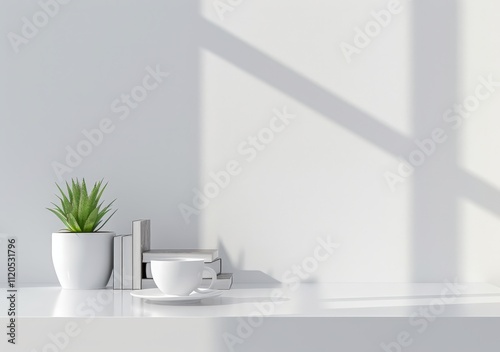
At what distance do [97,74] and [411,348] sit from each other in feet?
3.24

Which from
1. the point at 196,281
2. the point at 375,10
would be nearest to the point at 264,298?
the point at 196,281

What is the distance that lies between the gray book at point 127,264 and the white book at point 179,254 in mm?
34

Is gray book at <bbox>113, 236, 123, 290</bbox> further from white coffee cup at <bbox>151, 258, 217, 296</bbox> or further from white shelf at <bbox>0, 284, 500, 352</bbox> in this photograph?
white shelf at <bbox>0, 284, 500, 352</bbox>

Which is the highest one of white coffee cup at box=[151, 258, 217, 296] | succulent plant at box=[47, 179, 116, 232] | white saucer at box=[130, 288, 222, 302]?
succulent plant at box=[47, 179, 116, 232]

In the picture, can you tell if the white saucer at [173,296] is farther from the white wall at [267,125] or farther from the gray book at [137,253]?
the white wall at [267,125]

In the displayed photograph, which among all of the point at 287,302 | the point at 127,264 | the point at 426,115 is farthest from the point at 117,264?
the point at 426,115

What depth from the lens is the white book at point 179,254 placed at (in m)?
1.52

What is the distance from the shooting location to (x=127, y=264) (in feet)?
5.09

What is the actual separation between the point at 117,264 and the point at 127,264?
2 cm

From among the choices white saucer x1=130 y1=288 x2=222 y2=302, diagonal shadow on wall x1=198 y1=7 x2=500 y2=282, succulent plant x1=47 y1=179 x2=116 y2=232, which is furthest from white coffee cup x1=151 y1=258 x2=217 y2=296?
diagonal shadow on wall x1=198 y1=7 x2=500 y2=282

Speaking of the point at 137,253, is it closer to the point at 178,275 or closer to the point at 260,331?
the point at 178,275

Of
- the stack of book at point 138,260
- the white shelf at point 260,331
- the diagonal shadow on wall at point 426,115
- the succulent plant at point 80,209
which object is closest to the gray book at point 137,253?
the stack of book at point 138,260

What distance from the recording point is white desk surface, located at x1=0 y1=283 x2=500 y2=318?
1221 mm

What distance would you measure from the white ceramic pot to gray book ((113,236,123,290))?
0.9 inches
